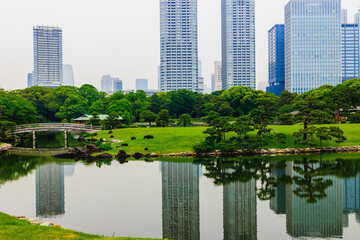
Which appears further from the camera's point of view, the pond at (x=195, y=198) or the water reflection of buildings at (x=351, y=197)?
the water reflection of buildings at (x=351, y=197)

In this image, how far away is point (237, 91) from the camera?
280 feet

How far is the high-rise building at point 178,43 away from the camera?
579 feet

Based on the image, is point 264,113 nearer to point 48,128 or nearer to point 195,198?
point 195,198

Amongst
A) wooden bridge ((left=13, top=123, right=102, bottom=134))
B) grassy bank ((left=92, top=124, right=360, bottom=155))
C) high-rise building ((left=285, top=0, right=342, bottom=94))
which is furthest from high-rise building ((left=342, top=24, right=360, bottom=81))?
wooden bridge ((left=13, top=123, right=102, bottom=134))

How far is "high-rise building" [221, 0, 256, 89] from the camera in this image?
184 m

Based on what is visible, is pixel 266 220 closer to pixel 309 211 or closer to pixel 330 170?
pixel 309 211

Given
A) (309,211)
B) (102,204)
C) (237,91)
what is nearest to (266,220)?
(309,211)

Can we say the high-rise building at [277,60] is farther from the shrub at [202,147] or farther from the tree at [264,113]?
the shrub at [202,147]

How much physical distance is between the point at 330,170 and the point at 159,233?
1980 centimetres

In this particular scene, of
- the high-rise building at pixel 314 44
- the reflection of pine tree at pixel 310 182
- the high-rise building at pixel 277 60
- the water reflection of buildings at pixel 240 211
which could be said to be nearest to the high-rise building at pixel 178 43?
the high-rise building at pixel 277 60

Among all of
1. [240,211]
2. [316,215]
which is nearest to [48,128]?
[240,211]

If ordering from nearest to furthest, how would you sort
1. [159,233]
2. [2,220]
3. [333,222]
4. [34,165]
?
[2,220]
[159,233]
[333,222]
[34,165]

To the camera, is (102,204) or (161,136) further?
(161,136)

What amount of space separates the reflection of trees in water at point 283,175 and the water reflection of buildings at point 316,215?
→ 0.60 meters
